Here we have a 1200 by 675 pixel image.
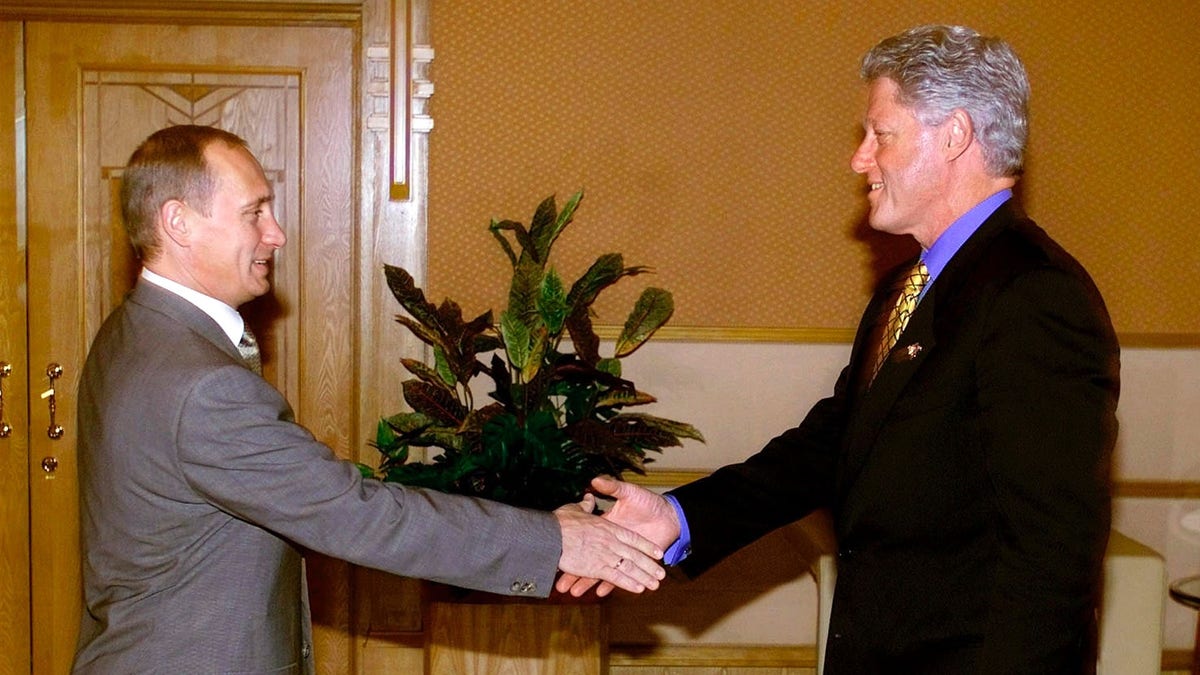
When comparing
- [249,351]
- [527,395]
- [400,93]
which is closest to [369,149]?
[400,93]

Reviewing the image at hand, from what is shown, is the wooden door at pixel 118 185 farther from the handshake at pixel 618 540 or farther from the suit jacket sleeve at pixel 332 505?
the suit jacket sleeve at pixel 332 505

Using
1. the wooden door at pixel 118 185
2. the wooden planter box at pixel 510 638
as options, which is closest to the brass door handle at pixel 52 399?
the wooden door at pixel 118 185

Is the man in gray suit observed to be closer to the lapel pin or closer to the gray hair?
the lapel pin

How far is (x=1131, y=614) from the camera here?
3.16 m

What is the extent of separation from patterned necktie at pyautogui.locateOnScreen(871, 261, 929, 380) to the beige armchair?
1.12 meters

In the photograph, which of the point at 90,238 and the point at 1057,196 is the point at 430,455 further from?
the point at 1057,196

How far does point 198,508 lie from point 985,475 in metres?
1.28

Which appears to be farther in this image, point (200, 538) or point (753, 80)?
point (753, 80)

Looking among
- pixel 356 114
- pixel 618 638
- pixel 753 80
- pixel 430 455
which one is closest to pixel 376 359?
pixel 430 455

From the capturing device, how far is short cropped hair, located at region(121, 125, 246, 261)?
2.30 meters

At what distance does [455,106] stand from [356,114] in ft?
1.09

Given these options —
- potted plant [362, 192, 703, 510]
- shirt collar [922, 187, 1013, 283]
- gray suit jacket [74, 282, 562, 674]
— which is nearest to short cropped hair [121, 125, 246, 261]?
gray suit jacket [74, 282, 562, 674]

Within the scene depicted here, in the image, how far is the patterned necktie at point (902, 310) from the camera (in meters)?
2.37

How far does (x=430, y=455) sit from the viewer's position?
14.5 feet
